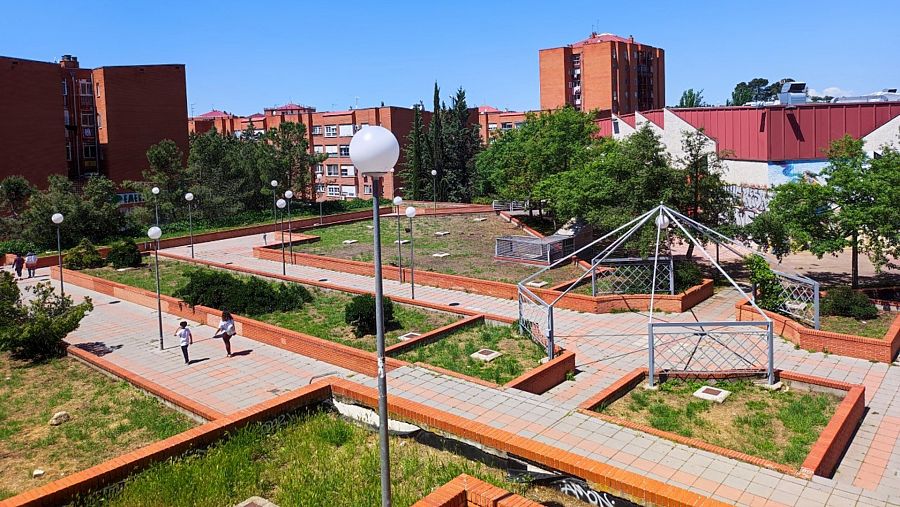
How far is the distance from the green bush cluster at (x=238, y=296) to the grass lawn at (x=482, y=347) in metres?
5.57

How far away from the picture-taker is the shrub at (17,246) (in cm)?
2994

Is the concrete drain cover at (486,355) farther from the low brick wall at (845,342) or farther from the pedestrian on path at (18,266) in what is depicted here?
the pedestrian on path at (18,266)

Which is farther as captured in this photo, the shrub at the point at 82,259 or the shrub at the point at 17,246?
the shrub at the point at 17,246

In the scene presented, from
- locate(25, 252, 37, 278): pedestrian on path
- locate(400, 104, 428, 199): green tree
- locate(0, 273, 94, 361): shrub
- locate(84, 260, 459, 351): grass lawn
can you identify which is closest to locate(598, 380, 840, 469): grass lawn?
locate(84, 260, 459, 351): grass lawn

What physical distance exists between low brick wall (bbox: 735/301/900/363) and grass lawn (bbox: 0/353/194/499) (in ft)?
38.7

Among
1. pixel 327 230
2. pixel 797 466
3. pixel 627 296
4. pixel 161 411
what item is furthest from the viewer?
pixel 327 230

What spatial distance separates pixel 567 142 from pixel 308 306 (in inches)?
609

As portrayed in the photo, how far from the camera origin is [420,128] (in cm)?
5116

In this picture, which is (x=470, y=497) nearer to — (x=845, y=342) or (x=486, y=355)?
(x=486, y=355)

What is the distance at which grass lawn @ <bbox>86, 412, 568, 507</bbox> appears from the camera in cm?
726

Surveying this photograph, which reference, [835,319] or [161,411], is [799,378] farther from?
[161,411]

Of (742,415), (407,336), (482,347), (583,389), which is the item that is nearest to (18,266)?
(407,336)

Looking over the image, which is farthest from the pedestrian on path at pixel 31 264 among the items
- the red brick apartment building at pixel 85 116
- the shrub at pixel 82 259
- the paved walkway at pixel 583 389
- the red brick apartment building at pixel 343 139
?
the red brick apartment building at pixel 343 139

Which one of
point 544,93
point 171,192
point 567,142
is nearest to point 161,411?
point 567,142
